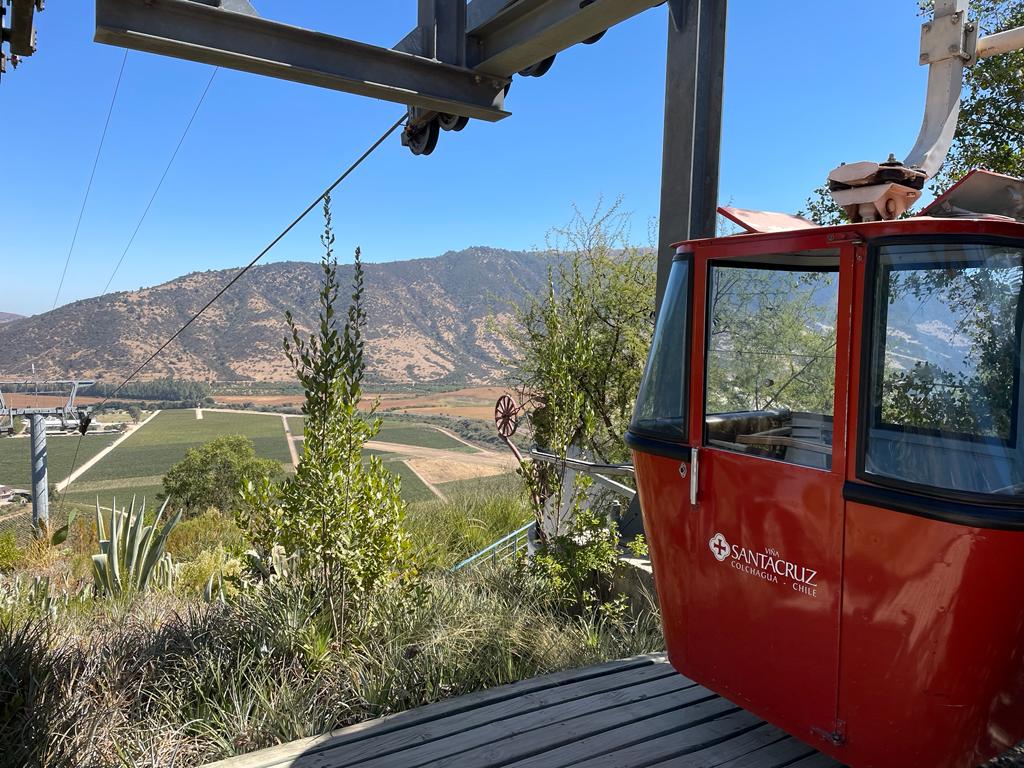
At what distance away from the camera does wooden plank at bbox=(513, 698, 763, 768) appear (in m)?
2.79

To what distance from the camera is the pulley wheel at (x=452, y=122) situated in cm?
451

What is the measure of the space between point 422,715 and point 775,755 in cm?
148

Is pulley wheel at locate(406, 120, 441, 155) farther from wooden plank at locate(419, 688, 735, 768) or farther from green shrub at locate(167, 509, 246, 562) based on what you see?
green shrub at locate(167, 509, 246, 562)

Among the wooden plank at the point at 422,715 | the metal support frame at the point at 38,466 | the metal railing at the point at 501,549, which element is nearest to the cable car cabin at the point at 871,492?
the wooden plank at the point at 422,715

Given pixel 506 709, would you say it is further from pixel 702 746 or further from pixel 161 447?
pixel 161 447

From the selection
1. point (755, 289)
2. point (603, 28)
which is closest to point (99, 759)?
point (755, 289)

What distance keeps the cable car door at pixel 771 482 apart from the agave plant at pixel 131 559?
5579 mm

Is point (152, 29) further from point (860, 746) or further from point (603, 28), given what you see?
point (860, 746)

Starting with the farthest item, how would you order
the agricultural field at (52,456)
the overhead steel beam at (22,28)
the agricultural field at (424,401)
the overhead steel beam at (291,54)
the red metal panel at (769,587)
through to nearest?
the agricultural field at (424,401) < the agricultural field at (52,456) < the overhead steel beam at (22,28) < the overhead steel beam at (291,54) < the red metal panel at (769,587)

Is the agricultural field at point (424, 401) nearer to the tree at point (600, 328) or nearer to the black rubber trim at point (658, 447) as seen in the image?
the tree at point (600, 328)

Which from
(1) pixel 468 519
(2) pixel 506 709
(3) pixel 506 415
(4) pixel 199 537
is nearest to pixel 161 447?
(4) pixel 199 537

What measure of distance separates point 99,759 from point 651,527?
2509mm

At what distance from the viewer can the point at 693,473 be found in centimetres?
276

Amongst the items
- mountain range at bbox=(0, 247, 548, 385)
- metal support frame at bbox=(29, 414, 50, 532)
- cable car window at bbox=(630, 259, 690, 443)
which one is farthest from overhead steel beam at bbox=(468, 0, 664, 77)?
mountain range at bbox=(0, 247, 548, 385)
